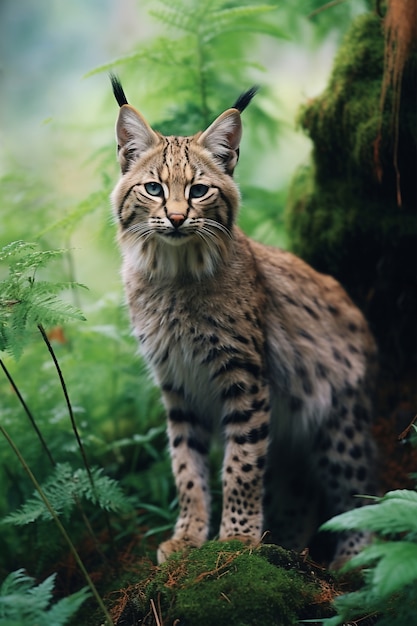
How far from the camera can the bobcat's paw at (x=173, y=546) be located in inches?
176

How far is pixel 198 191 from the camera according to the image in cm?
443

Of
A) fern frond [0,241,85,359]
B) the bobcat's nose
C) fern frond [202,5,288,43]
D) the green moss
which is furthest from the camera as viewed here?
fern frond [202,5,288,43]

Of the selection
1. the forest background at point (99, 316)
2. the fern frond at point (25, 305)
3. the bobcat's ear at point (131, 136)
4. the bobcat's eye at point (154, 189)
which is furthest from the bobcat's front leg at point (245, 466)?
the bobcat's ear at point (131, 136)

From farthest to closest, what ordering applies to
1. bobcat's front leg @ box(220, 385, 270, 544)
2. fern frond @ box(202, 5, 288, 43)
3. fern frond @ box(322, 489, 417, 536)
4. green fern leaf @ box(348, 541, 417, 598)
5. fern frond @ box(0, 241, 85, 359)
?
fern frond @ box(202, 5, 288, 43) → bobcat's front leg @ box(220, 385, 270, 544) → fern frond @ box(0, 241, 85, 359) → fern frond @ box(322, 489, 417, 536) → green fern leaf @ box(348, 541, 417, 598)

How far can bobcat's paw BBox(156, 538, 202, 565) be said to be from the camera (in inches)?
176

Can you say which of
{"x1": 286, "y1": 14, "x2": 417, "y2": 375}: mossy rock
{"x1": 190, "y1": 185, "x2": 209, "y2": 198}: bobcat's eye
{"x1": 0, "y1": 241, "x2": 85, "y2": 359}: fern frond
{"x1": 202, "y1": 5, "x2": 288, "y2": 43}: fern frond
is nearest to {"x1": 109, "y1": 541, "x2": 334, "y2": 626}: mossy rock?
{"x1": 0, "y1": 241, "x2": 85, "y2": 359}: fern frond

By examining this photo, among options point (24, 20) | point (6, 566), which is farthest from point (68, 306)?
point (24, 20)

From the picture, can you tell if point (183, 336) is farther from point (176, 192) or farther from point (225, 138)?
point (225, 138)

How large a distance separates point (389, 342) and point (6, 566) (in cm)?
355

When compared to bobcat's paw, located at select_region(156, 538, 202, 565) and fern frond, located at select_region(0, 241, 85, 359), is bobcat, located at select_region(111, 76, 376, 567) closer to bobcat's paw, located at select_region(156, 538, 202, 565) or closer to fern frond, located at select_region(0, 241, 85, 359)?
bobcat's paw, located at select_region(156, 538, 202, 565)

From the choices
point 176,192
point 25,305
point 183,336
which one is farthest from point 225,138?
point 25,305

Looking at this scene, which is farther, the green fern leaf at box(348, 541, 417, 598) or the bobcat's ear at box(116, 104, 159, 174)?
the bobcat's ear at box(116, 104, 159, 174)

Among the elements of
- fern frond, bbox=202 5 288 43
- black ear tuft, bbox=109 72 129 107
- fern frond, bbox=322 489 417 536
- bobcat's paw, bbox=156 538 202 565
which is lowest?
bobcat's paw, bbox=156 538 202 565

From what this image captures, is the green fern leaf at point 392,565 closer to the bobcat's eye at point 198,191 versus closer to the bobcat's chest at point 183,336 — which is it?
the bobcat's chest at point 183,336
